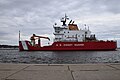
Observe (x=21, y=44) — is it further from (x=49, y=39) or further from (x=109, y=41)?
(x=109, y=41)

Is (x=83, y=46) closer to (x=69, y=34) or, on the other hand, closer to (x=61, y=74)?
(x=69, y=34)

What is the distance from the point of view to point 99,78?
4.12 meters

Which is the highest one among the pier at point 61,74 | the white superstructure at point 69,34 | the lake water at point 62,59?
the white superstructure at point 69,34

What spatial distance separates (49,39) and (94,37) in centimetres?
1361

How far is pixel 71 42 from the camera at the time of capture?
4912 centimetres

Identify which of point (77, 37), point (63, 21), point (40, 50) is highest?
point (63, 21)

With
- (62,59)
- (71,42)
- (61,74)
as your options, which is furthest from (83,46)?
(61,74)

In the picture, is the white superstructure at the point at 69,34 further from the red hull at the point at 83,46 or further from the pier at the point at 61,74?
the pier at the point at 61,74

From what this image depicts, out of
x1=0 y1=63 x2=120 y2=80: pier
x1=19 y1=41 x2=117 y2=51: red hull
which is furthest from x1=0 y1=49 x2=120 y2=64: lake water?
x1=19 y1=41 x2=117 y2=51: red hull

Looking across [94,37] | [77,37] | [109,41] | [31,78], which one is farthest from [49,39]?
[31,78]

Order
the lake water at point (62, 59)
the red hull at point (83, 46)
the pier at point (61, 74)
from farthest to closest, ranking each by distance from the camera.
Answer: the red hull at point (83, 46) → the lake water at point (62, 59) → the pier at point (61, 74)

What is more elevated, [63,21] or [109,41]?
[63,21]

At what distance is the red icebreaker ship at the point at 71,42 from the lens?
4884cm

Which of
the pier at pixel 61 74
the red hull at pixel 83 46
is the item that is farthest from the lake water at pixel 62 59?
the red hull at pixel 83 46
